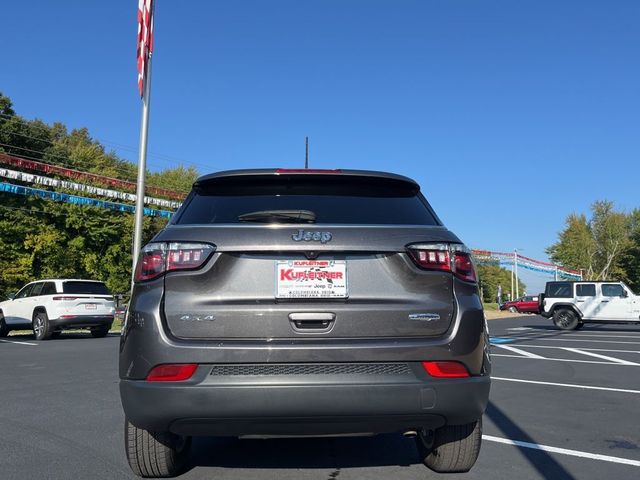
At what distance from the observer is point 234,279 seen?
10.2ft

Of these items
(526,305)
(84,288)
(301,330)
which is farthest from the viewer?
(526,305)

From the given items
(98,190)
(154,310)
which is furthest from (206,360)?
(98,190)

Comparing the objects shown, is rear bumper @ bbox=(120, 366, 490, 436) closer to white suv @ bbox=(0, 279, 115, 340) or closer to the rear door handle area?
the rear door handle area

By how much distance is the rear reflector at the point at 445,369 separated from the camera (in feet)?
9.98

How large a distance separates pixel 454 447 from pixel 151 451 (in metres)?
1.83

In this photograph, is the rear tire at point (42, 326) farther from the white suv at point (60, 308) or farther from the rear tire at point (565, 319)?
the rear tire at point (565, 319)

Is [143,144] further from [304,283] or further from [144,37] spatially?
[304,283]

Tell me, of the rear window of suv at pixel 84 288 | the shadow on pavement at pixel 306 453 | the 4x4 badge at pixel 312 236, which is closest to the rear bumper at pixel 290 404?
the 4x4 badge at pixel 312 236

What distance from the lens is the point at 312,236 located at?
124 inches

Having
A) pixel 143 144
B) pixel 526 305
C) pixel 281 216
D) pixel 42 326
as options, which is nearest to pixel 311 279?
pixel 281 216

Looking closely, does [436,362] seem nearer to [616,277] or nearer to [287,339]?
[287,339]

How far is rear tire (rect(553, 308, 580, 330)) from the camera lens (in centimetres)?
2261

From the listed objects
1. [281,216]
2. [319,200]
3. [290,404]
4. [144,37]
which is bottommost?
[290,404]

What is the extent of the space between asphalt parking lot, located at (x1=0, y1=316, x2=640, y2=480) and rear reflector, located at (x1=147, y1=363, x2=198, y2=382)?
1.09 metres
